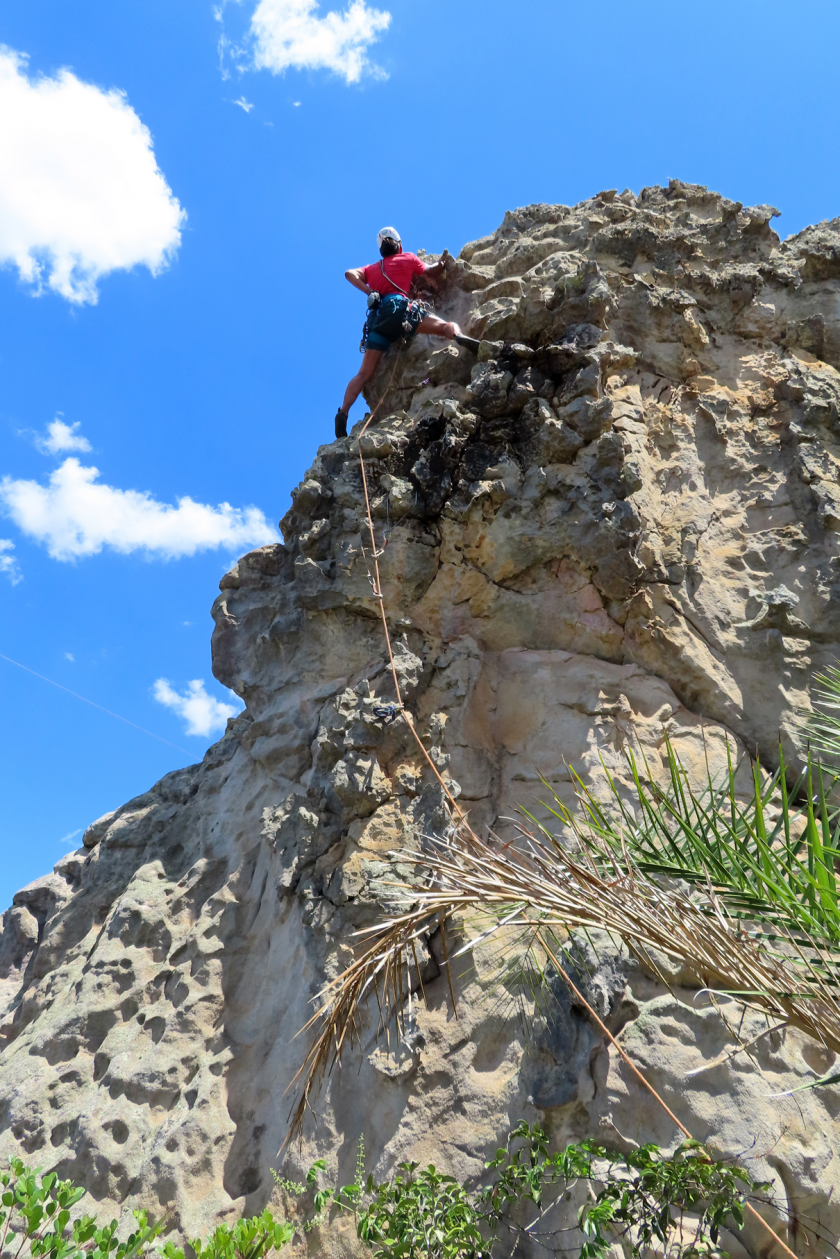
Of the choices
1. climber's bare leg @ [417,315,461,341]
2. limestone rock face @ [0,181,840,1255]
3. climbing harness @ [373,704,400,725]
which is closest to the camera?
limestone rock face @ [0,181,840,1255]

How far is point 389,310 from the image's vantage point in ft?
23.7

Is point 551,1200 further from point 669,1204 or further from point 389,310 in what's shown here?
point 389,310

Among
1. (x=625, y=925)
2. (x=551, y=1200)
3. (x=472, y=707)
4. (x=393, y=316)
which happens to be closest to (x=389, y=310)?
(x=393, y=316)

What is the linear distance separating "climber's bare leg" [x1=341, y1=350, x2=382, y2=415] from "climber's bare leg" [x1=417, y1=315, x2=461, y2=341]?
47 centimetres

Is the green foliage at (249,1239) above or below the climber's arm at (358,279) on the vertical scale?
below

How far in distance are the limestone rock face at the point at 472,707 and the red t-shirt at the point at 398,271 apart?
83cm

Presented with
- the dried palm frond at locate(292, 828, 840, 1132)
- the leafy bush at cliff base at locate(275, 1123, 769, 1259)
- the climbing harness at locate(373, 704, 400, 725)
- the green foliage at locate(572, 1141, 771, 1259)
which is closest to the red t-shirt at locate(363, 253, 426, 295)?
the climbing harness at locate(373, 704, 400, 725)

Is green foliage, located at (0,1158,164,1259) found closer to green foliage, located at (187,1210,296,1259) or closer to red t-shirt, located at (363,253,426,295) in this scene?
green foliage, located at (187,1210,296,1259)

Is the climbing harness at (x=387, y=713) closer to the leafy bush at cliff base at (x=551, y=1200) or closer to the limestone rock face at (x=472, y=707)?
the limestone rock face at (x=472, y=707)

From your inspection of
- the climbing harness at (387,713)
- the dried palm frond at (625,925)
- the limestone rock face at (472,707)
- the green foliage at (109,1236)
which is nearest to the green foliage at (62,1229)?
the green foliage at (109,1236)

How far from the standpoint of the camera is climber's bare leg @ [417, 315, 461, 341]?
23.1ft

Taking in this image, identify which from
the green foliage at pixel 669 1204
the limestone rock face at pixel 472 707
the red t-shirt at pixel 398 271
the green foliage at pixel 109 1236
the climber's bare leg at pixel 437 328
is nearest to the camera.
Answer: the green foliage at pixel 669 1204

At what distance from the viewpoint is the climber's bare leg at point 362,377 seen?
292 inches

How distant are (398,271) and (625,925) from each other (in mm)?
6720
